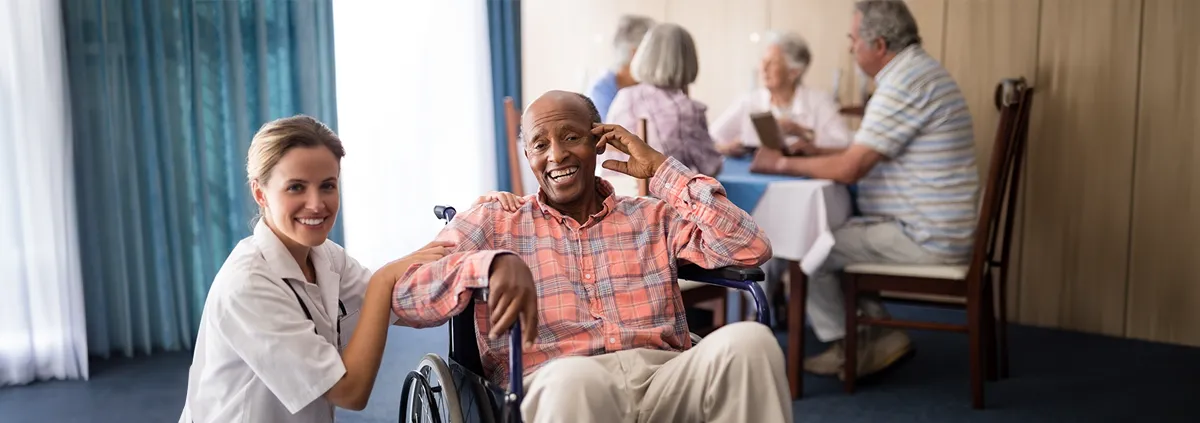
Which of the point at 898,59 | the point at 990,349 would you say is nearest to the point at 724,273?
the point at 898,59

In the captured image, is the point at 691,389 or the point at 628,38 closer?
the point at 691,389

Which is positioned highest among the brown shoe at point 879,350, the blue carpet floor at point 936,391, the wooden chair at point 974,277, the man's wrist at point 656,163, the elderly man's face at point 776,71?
the elderly man's face at point 776,71

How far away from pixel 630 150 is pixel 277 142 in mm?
642

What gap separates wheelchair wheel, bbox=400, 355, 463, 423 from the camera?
54.3 inches

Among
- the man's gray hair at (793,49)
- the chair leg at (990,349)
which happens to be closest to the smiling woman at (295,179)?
the chair leg at (990,349)

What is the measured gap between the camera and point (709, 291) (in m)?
2.78

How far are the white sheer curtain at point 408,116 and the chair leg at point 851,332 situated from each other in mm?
2138

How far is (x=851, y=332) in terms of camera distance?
9.03 feet

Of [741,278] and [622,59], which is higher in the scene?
[622,59]

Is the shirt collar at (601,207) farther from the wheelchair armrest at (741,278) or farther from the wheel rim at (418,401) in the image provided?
the wheel rim at (418,401)

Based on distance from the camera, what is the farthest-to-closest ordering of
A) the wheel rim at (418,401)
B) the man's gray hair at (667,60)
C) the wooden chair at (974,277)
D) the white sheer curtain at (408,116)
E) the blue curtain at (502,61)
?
the blue curtain at (502,61) < the white sheer curtain at (408,116) < the man's gray hair at (667,60) < the wooden chair at (974,277) < the wheel rim at (418,401)

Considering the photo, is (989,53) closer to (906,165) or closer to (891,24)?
(891,24)

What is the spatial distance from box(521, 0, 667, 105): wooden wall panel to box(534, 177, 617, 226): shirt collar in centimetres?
326

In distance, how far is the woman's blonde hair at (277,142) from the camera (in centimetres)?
142
